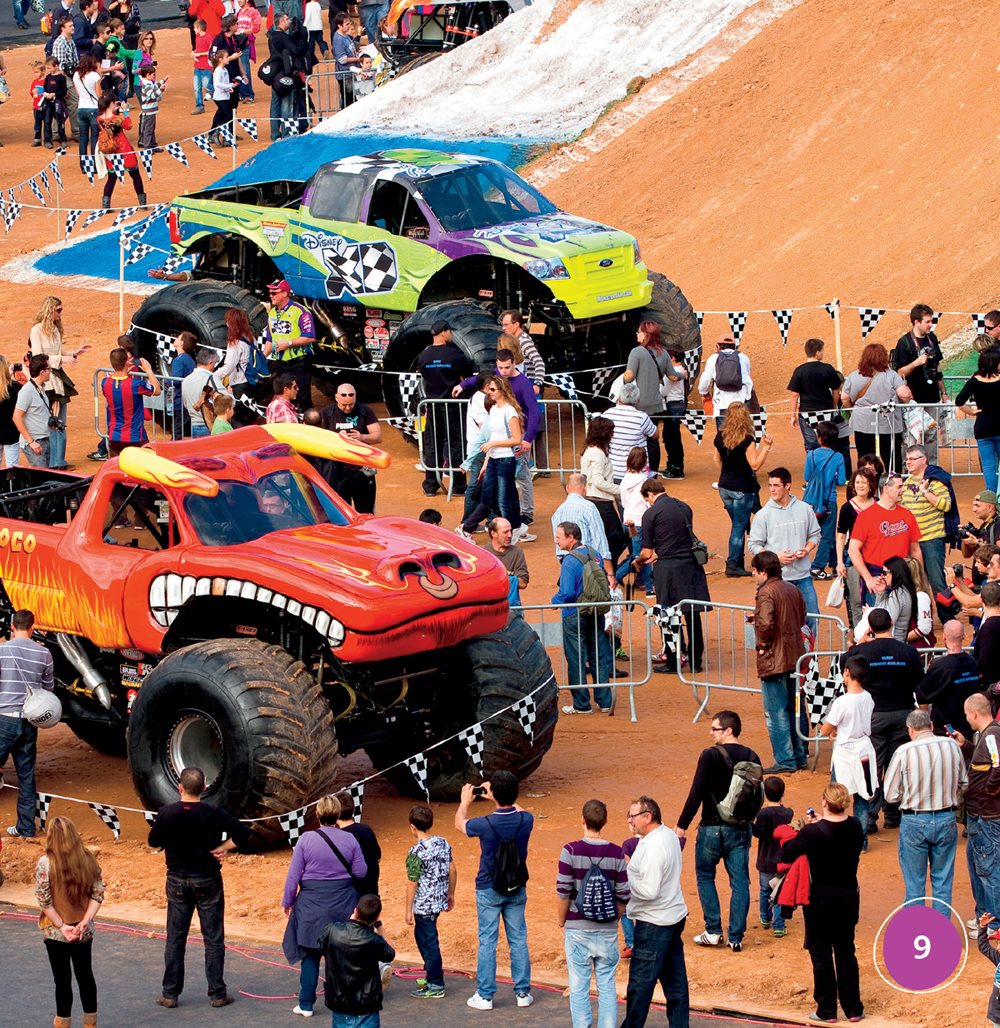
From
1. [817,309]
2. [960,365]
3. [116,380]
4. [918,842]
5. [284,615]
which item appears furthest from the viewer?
[817,309]

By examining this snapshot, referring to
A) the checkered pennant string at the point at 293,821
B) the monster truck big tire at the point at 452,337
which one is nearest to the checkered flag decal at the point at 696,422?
the monster truck big tire at the point at 452,337

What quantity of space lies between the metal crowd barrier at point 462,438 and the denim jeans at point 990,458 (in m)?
3.72

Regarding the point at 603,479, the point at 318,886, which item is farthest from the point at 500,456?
the point at 318,886

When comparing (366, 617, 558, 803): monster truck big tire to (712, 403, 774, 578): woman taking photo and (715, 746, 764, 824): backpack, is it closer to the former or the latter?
(715, 746, 764, 824): backpack

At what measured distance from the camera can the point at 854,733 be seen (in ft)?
39.5

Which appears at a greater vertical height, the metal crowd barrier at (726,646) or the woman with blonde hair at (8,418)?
the woman with blonde hair at (8,418)

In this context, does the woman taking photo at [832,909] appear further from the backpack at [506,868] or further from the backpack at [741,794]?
the backpack at [506,868]

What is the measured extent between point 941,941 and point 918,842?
3.24 feet

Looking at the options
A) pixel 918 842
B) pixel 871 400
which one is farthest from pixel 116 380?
pixel 918 842

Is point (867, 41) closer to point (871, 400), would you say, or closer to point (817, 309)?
point (817, 309)

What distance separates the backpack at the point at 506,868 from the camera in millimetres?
10477

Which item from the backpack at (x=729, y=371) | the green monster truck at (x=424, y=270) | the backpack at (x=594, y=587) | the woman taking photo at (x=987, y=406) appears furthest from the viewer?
the green monster truck at (x=424, y=270)

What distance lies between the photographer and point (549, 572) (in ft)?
59.3

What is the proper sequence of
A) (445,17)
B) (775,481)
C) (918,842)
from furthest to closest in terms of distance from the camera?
1. (445,17)
2. (775,481)
3. (918,842)
